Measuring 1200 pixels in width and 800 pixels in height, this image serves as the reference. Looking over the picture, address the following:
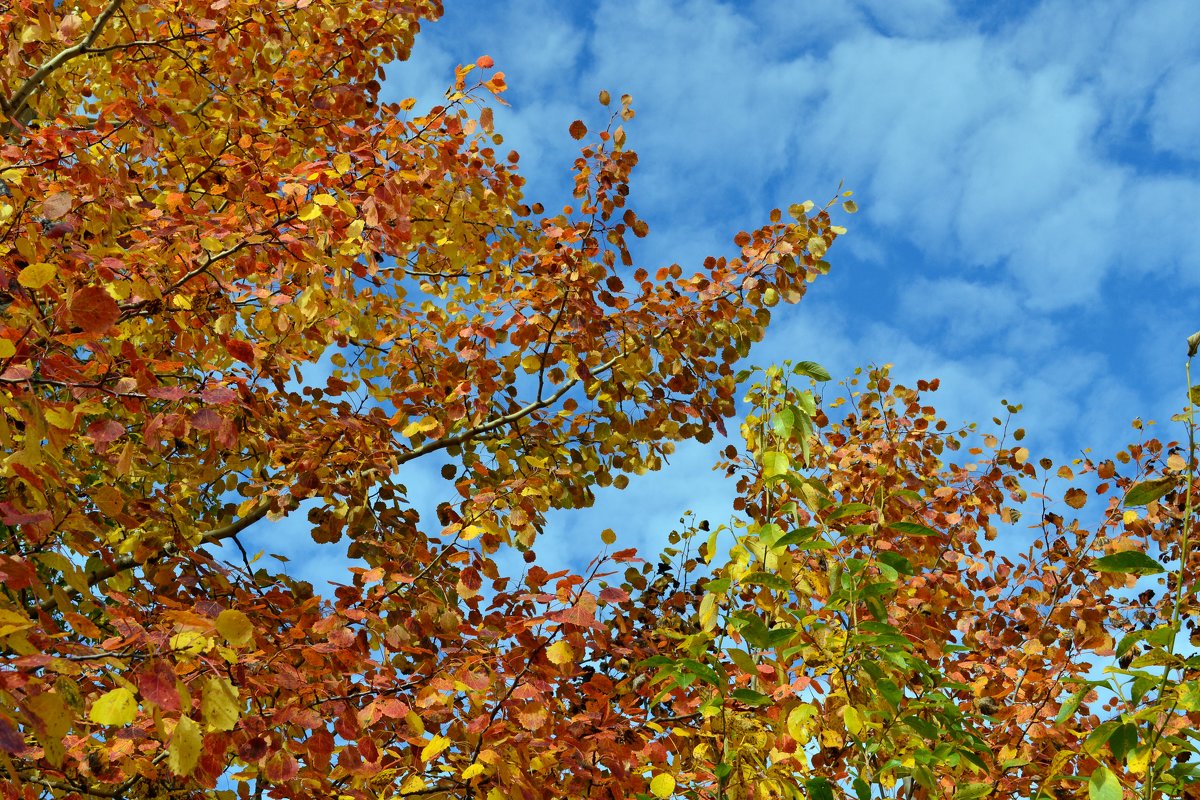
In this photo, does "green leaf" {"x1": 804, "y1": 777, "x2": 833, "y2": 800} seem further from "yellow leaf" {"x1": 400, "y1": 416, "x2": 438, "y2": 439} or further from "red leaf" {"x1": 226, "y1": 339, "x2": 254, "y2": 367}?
"yellow leaf" {"x1": 400, "y1": 416, "x2": 438, "y2": 439}

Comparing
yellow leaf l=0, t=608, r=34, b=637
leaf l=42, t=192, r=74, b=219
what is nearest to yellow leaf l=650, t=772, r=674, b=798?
yellow leaf l=0, t=608, r=34, b=637

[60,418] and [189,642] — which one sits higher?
[60,418]

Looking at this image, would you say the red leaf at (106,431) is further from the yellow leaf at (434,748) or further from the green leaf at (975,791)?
the green leaf at (975,791)

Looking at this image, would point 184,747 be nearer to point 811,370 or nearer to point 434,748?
point 434,748

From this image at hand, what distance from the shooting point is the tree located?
3164mm

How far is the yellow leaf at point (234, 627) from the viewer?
232cm

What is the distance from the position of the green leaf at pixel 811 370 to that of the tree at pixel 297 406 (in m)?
1.18

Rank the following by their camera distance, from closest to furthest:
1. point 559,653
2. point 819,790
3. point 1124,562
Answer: point 1124,562 < point 819,790 < point 559,653

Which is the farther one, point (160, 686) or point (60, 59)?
point (60, 59)

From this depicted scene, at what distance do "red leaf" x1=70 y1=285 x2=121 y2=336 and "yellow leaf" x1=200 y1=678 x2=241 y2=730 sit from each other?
1131 millimetres

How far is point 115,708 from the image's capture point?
2.16 meters

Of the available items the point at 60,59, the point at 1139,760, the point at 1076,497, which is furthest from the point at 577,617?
the point at 60,59

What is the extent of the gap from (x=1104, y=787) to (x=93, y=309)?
289 cm

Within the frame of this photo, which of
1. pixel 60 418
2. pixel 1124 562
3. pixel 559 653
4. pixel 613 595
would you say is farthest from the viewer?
pixel 613 595
